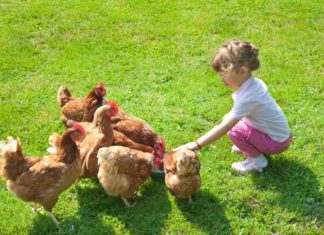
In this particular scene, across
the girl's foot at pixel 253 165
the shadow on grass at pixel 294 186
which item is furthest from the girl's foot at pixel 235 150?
the shadow on grass at pixel 294 186

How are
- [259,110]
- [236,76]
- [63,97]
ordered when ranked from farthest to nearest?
[63,97]
[259,110]
[236,76]

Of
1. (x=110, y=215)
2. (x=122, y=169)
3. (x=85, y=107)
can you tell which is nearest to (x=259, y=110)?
(x=122, y=169)

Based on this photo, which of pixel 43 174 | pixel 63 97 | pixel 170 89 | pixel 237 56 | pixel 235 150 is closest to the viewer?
pixel 43 174

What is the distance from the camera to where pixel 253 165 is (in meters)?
5.52

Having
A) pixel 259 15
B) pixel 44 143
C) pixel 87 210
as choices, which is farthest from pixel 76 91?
pixel 259 15

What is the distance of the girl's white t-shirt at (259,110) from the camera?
199 inches

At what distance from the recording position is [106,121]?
17.2ft

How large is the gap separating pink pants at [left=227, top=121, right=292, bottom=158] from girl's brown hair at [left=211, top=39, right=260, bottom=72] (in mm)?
824

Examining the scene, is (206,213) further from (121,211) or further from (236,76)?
(236,76)

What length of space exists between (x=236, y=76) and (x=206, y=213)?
1.57 meters

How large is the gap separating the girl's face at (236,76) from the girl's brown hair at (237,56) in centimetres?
4

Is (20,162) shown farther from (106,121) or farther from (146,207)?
(146,207)

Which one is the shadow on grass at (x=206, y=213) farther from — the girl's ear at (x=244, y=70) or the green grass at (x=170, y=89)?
the girl's ear at (x=244, y=70)

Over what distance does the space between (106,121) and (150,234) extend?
4.55 feet
